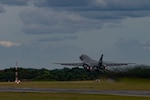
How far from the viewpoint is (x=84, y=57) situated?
14588 cm

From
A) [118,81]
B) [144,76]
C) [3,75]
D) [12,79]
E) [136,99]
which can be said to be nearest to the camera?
[144,76]

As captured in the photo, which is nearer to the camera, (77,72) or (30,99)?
(30,99)

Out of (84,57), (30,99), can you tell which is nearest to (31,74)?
(84,57)

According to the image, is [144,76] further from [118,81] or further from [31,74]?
[31,74]

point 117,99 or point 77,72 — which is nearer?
point 117,99

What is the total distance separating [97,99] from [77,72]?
9046cm

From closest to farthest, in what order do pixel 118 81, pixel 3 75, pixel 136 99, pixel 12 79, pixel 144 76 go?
pixel 144 76 → pixel 118 81 → pixel 136 99 → pixel 12 79 → pixel 3 75

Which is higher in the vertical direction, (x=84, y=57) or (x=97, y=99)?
(x=84, y=57)

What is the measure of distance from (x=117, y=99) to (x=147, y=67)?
23.2 metres

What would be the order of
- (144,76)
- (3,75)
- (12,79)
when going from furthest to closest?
1. (3,75)
2. (12,79)
3. (144,76)

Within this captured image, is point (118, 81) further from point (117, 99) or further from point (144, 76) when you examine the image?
point (117, 99)

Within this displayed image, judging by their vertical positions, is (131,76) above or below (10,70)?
below

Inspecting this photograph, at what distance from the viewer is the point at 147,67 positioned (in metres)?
27.5

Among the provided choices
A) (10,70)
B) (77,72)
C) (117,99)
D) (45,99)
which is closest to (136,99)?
(117,99)
